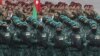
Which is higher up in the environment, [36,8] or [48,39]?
[48,39]

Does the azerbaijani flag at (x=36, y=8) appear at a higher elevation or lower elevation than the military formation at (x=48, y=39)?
lower

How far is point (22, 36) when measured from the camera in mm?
15320

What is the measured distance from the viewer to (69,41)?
15195 mm

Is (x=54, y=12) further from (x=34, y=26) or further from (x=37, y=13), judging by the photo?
(x=34, y=26)

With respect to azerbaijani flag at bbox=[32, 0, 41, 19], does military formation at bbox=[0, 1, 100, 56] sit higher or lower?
higher

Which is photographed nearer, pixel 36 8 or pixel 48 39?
pixel 48 39

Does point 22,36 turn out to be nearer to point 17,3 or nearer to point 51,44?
point 51,44

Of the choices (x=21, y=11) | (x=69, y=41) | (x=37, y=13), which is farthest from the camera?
(x=37, y=13)

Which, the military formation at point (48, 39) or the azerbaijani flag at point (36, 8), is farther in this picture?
the azerbaijani flag at point (36, 8)

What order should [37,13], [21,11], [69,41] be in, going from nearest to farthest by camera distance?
[69,41] → [21,11] → [37,13]

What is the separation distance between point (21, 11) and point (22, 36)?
13.7 feet

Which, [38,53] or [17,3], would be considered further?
[17,3]

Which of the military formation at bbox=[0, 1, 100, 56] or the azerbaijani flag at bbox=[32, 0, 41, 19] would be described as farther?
the azerbaijani flag at bbox=[32, 0, 41, 19]

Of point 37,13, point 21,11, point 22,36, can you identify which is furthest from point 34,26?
point 37,13
